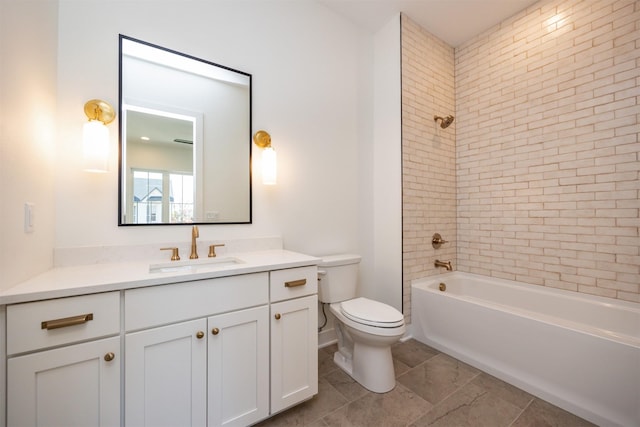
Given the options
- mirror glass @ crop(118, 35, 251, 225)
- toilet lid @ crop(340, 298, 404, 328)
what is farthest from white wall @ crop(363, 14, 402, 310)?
mirror glass @ crop(118, 35, 251, 225)

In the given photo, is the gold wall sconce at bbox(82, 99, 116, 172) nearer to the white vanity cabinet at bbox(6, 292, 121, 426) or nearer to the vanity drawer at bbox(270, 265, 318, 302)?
the white vanity cabinet at bbox(6, 292, 121, 426)

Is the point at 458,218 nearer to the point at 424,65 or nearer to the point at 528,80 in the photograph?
the point at 528,80

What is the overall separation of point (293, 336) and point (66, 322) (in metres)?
0.94

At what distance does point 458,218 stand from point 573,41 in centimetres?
163

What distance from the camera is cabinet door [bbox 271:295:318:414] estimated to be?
134 cm

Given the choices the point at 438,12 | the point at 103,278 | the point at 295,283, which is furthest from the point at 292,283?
the point at 438,12

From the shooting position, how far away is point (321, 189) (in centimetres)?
220

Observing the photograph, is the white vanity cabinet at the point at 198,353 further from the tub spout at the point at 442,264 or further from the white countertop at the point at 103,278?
the tub spout at the point at 442,264

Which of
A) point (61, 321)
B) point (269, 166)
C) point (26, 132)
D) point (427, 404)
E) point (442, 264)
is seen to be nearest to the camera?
point (61, 321)

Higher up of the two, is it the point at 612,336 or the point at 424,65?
the point at 424,65

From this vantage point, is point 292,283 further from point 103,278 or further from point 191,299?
point 103,278

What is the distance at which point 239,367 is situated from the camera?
1.24m

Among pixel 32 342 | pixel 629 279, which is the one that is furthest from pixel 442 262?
pixel 32 342

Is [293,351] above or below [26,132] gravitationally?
below
